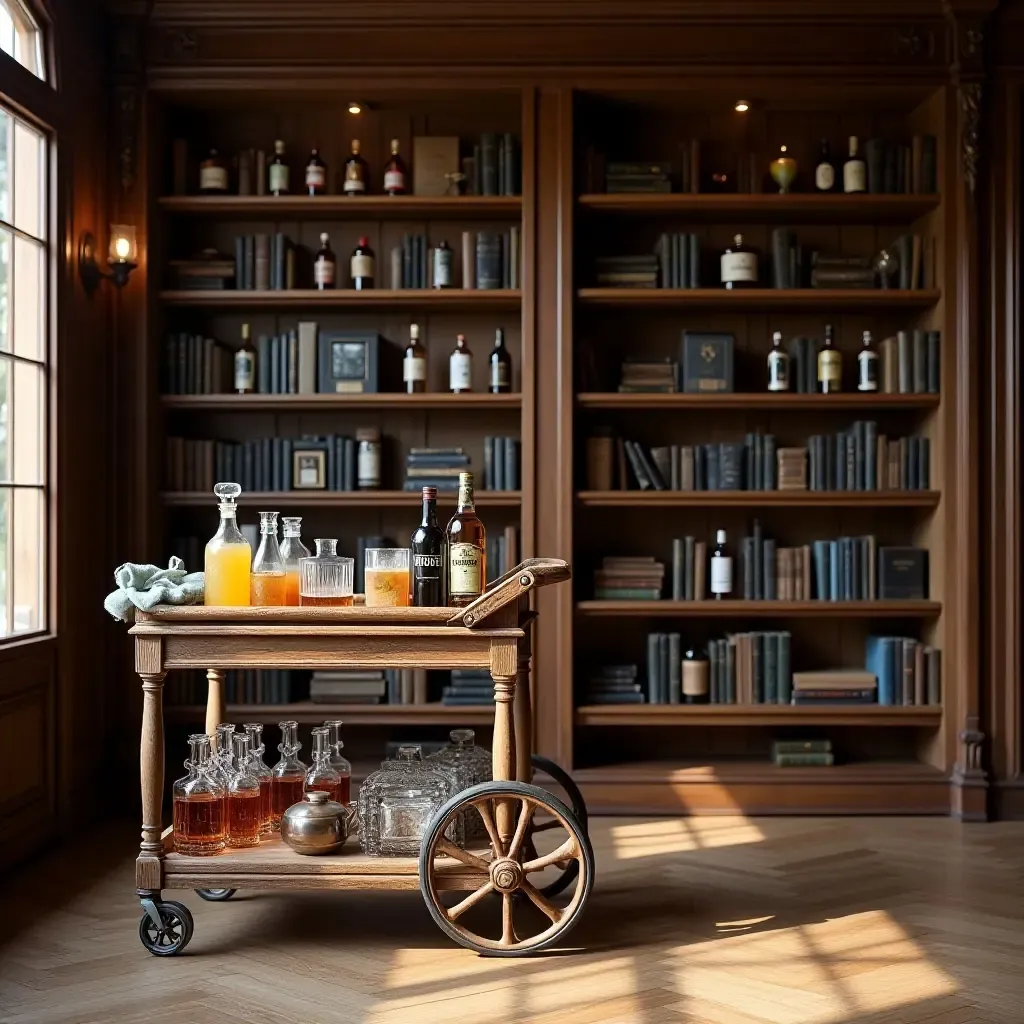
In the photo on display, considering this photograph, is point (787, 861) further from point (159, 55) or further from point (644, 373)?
point (159, 55)

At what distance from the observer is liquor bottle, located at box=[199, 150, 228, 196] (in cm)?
510

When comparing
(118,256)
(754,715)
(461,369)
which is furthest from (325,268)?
(754,715)

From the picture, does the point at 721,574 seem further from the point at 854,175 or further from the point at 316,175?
the point at 316,175

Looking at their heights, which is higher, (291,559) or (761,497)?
(761,497)

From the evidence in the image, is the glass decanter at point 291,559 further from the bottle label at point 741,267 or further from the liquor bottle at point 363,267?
the bottle label at point 741,267

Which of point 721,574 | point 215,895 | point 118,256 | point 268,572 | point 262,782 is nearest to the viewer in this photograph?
point 268,572

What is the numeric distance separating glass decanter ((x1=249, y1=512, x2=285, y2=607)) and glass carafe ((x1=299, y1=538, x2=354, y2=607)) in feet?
0.19

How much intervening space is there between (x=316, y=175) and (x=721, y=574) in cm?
230

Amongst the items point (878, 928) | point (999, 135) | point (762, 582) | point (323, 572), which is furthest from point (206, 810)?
point (999, 135)

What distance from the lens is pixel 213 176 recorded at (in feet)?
16.7

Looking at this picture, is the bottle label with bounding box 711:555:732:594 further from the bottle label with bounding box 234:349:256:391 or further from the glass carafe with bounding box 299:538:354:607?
the glass carafe with bounding box 299:538:354:607

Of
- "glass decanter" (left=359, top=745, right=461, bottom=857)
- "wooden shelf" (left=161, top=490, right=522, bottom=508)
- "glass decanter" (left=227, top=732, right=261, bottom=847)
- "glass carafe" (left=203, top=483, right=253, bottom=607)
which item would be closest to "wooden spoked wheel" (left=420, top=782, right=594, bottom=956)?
"glass decanter" (left=359, top=745, right=461, bottom=857)

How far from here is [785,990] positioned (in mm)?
3000

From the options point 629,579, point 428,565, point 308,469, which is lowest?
point 629,579
